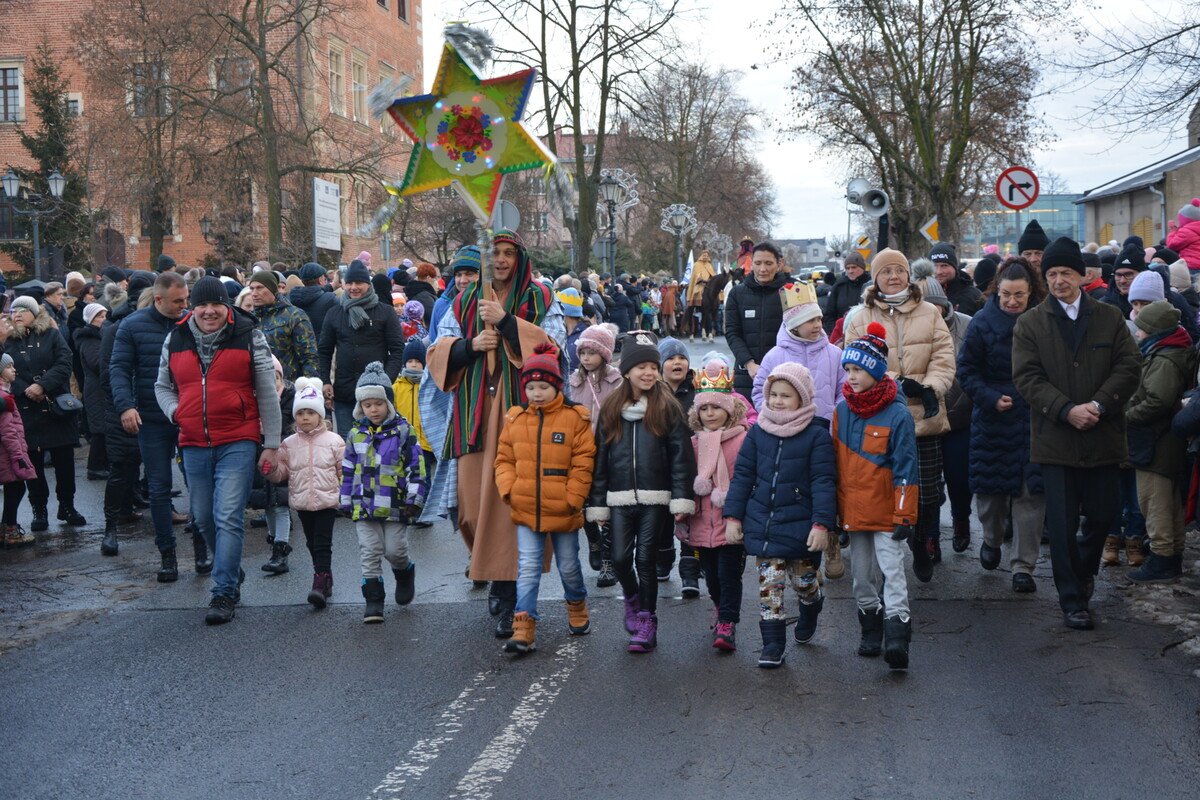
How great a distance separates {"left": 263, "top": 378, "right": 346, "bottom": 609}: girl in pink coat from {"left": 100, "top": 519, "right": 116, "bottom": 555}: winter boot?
268 cm

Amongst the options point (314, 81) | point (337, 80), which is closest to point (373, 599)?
point (314, 81)

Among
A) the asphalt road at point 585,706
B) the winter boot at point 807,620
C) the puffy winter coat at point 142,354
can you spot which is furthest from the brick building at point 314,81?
the winter boot at point 807,620

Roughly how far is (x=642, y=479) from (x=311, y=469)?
2.56m

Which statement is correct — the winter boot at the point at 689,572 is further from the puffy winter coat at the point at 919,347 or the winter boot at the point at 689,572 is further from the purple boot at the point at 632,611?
the puffy winter coat at the point at 919,347

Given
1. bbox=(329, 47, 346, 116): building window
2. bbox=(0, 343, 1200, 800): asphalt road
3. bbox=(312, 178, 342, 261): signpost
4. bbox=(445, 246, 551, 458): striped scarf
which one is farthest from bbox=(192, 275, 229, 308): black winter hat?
bbox=(329, 47, 346, 116): building window

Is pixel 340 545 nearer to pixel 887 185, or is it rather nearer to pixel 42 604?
pixel 42 604

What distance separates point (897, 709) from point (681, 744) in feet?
3.58

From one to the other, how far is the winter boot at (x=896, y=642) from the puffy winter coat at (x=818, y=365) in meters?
2.02

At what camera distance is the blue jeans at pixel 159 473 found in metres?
9.52

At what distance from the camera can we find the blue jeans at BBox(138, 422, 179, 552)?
9523 millimetres

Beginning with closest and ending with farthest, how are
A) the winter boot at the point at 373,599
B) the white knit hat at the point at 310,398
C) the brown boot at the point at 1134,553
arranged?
the winter boot at the point at 373,599
the white knit hat at the point at 310,398
the brown boot at the point at 1134,553

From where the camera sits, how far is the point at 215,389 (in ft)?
27.3

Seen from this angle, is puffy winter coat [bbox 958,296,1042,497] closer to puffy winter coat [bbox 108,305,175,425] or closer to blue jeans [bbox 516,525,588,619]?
blue jeans [bbox 516,525,588,619]

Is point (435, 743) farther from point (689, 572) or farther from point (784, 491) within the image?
point (689, 572)
